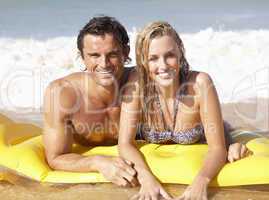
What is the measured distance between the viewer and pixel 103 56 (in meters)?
2.48

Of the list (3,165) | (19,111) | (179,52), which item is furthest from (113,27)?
(19,111)

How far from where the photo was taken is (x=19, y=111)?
620 cm

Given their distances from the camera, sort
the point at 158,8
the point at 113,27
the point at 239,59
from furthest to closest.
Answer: the point at 158,8 < the point at 239,59 < the point at 113,27

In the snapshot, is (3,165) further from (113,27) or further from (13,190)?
(113,27)

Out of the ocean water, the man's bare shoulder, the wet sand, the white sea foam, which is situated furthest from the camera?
the ocean water

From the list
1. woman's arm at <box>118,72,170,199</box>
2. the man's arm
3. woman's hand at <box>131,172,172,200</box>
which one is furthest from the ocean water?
woman's hand at <box>131,172,172,200</box>

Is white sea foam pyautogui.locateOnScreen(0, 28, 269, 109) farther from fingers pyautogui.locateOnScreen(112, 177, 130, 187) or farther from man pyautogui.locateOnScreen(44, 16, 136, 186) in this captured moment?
fingers pyautogui.locateOnScreen(112, 177, 130, 187)

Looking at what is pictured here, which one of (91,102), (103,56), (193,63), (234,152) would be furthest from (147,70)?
(193,63)

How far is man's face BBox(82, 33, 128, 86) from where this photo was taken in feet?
8.17

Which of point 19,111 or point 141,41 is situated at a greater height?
point 141,41

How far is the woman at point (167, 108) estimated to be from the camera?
2.28 metres

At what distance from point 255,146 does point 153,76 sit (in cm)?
75

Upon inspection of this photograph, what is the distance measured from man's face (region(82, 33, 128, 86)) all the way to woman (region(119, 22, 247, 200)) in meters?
0.13

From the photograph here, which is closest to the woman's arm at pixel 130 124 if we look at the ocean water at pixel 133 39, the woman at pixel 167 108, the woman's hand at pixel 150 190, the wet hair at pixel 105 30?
the woman at pixel 167 108
